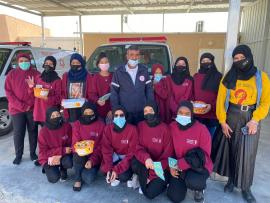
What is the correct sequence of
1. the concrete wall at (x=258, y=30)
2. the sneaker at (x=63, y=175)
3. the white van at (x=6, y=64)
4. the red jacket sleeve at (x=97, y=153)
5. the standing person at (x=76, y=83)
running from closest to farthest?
1. the red jacket sleeve at (x=97, y=153)
2. the sneaker at (x=63, y=175)
3. the standing person at (x=76, y=83)
4. the white van at (x=6, y=64)
5. the concrete wall at (x=258, y=30)

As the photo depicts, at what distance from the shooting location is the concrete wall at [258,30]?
9102mm

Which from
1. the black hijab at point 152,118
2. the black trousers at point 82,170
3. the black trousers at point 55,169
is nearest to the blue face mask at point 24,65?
the black trousers at point 55,169

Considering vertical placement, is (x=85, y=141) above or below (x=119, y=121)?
below

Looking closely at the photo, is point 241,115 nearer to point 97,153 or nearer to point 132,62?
point 132,62

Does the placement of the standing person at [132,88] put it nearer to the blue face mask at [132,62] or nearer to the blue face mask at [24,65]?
the blue face mask at [132,62]

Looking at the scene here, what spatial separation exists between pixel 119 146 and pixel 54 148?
988mm

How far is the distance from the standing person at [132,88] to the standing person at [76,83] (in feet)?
2.01

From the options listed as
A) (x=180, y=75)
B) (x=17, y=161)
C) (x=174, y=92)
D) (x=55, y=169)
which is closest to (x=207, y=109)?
(x=174, y=92)

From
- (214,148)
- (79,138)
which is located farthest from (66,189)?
(214,148)

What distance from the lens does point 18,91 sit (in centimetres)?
414

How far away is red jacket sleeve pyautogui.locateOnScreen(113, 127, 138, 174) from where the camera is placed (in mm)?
3329

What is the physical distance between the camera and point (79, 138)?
3555 millimetres

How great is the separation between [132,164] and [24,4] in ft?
36.3

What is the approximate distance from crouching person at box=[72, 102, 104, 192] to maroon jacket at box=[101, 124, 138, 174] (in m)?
0.15
